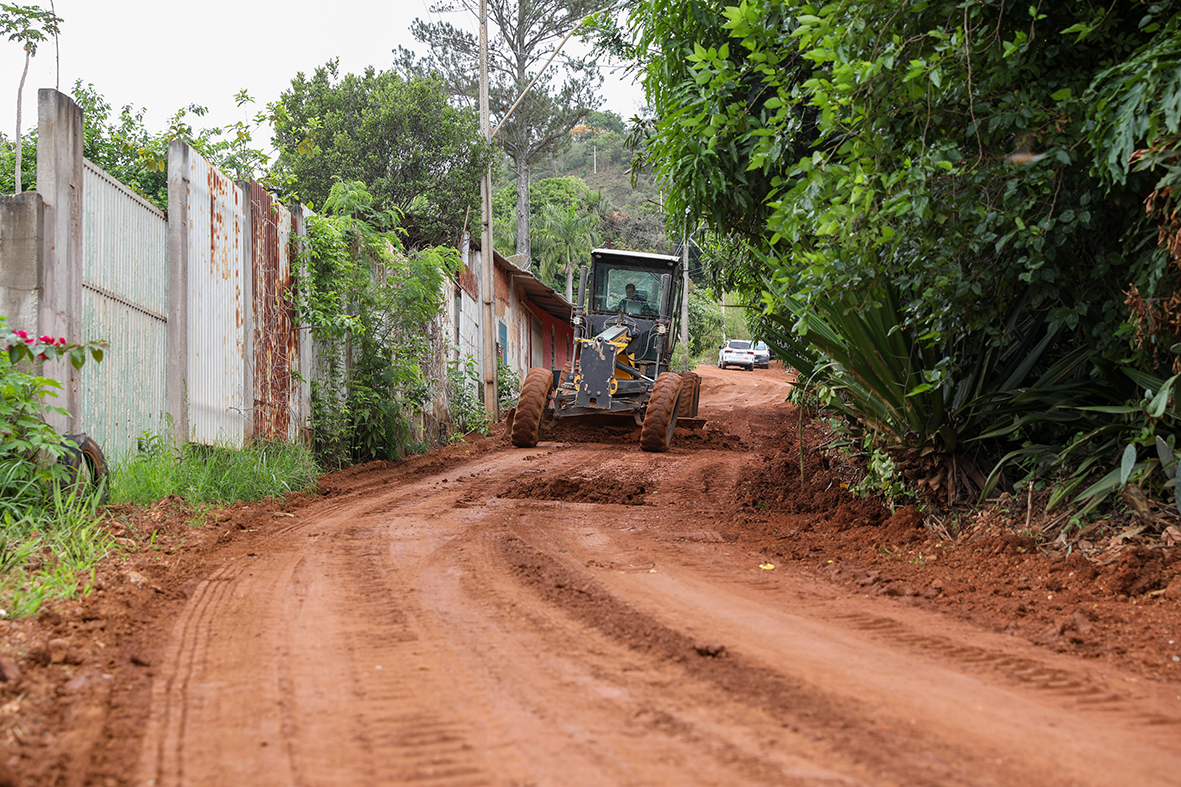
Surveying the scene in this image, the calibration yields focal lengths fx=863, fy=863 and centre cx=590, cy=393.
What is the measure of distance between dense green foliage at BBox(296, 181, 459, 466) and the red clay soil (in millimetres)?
3800

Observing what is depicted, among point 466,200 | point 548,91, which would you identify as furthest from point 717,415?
point 548,91

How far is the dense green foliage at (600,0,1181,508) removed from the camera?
4.64 metres

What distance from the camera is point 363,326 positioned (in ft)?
34.9

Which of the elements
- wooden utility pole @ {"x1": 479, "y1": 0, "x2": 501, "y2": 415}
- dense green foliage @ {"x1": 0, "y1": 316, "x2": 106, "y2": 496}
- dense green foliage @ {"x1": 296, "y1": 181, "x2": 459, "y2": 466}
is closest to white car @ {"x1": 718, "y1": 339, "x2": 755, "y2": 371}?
wooden utility pole @ {"x1": 479, "y1": 0, "x2": 501, "y2": 415}

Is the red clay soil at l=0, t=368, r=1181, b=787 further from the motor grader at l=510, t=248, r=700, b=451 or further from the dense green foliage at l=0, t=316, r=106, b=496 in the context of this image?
the motor grader at l=510, t=248, r=700, b=451

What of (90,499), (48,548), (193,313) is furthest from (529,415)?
(48,548)

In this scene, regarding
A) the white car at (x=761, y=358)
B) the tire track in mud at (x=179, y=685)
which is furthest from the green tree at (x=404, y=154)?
the white car at (x=761, y=358)

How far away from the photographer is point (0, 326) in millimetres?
5156

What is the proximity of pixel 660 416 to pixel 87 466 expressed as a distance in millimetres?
8450

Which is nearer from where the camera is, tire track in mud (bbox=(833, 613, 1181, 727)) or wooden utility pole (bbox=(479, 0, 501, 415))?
tire track in mud (bbox=(833, 613, 1181, 727))

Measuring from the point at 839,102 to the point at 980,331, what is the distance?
208cm

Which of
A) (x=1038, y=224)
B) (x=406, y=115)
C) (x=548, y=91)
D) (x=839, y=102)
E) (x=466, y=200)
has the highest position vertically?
(x=548, y=91)

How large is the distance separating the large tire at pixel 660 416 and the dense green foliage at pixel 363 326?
3363 mm

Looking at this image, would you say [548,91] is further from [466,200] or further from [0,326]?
[0,326]
